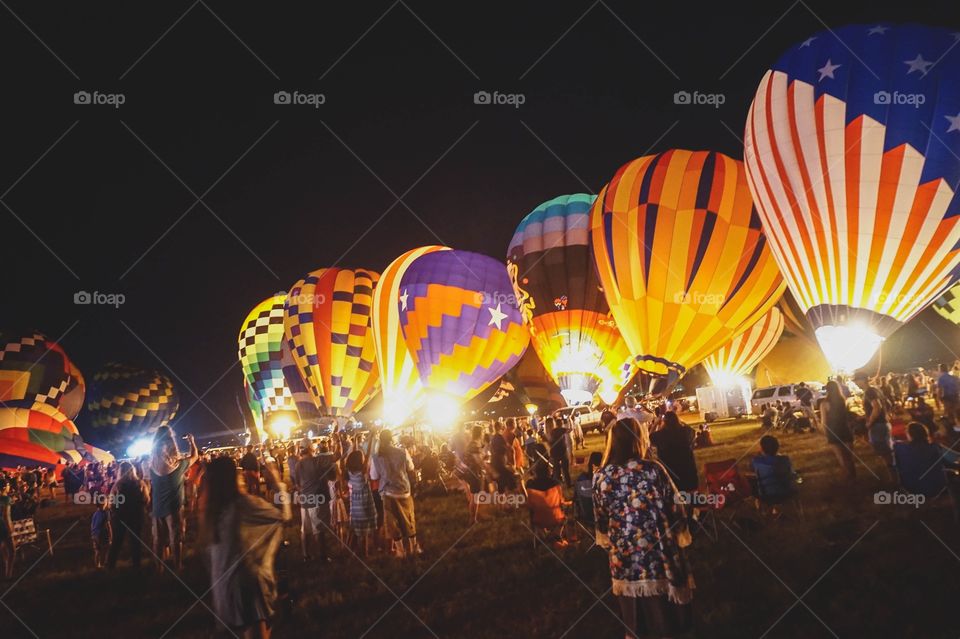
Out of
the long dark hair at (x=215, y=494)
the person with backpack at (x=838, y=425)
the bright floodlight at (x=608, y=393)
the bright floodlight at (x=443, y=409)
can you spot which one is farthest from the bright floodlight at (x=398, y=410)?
the long dark hair at (x=215, y=494)

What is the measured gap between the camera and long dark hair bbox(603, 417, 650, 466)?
340 cm

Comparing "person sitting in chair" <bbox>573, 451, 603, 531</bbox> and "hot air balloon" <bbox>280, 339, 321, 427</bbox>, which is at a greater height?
"hot air balloon" <bbox>280, 339, 321, 427</bbox>

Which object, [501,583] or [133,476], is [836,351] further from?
[133,476]

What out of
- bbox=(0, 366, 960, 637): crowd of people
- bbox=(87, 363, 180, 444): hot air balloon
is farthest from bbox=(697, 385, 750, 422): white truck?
bbox=(87, 363, 180, 444): hot air balloon

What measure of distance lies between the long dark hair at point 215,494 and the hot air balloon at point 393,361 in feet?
46.6

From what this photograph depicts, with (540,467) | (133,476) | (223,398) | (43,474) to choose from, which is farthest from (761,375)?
(223,398)

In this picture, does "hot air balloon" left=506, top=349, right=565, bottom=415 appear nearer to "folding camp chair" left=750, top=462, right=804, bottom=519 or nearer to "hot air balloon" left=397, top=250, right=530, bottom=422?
"hot air balloon" left=397, top=250, right=530, bottom=422

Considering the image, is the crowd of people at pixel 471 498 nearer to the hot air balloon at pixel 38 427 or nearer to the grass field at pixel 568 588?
the grass field at pixel 568 588

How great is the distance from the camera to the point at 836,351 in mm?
10547

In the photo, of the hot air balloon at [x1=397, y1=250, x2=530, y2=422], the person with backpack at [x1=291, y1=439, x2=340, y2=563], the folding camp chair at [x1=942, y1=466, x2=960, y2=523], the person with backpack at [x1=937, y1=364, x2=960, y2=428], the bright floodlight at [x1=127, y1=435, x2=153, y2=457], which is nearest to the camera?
the folding camp chair at [x1=942, y1=466, x2=960, y2=523]

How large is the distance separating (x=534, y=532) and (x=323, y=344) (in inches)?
638

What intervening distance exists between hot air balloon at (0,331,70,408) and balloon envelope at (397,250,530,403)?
19254 mm

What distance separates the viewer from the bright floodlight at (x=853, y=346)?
10.4 m

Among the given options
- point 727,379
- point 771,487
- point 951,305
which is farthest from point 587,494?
point 951,305
